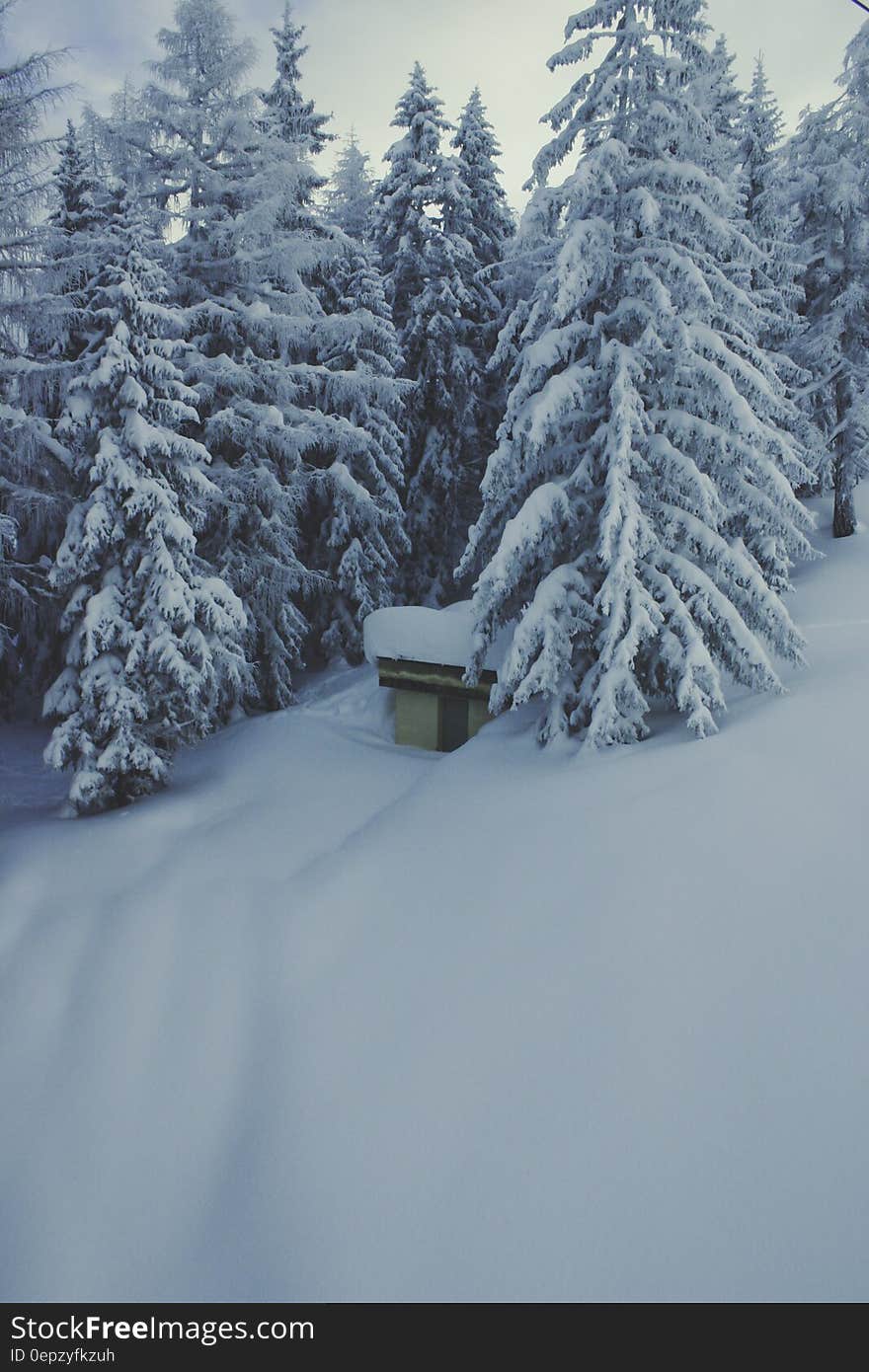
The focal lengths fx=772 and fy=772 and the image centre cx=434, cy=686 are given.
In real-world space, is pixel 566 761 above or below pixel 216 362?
below

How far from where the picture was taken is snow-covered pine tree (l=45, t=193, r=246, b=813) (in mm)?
11828

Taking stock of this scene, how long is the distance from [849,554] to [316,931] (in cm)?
1596

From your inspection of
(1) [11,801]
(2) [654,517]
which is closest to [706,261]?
(2) [654,517]

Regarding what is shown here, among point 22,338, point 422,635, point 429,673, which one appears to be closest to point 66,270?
point 22,338

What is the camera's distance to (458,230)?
24109mm

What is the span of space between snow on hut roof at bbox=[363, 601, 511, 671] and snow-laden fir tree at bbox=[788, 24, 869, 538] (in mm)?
11360

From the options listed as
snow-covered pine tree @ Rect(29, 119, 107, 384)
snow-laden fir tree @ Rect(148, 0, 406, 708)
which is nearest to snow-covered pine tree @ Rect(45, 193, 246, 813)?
snow-covered pine tree @ Rect(29, 119, 107, 384)

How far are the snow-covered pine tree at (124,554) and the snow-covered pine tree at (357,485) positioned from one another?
694cm

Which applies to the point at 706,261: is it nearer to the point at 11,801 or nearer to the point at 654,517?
the point at 654,517

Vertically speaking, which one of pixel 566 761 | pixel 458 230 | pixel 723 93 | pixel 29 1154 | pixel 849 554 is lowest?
pixel 29 1154

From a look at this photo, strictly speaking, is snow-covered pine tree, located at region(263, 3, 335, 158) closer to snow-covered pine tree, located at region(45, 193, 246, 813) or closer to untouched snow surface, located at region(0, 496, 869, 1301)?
snow-covered pine tree, located at region(45, 193, 246, 813)

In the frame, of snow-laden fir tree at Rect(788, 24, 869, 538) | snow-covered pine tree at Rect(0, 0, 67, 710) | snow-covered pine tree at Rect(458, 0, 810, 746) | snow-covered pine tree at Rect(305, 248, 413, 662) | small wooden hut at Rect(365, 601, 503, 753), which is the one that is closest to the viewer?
snow-covered pine tree at Rect(458, 0, 810, 746)

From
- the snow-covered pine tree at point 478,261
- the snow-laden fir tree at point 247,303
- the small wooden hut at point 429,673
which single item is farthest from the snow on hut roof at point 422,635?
the snow-covered pine tree at point 478,261

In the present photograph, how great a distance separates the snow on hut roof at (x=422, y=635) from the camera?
14.0m
